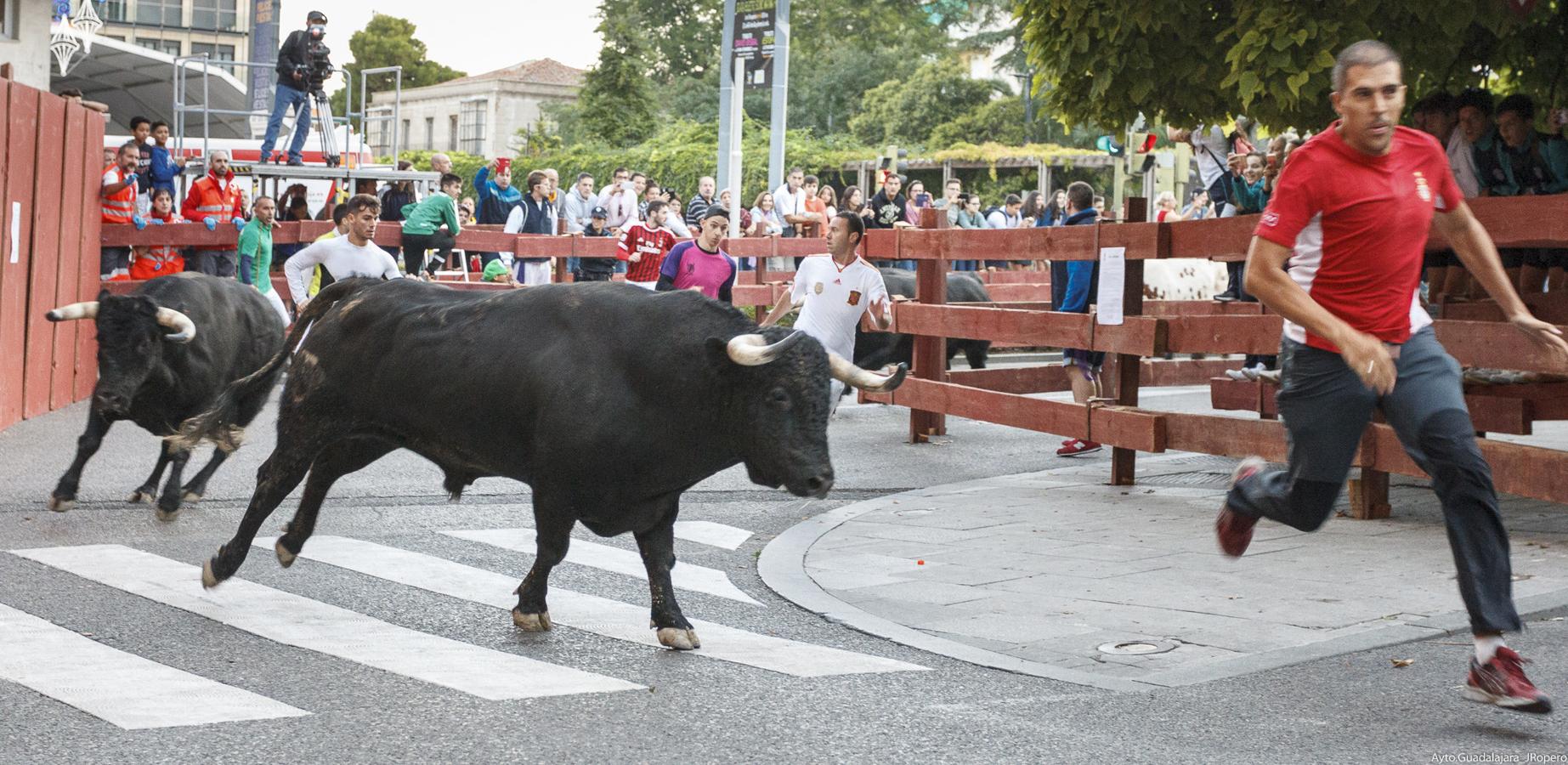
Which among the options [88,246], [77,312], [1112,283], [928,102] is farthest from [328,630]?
[928,102]

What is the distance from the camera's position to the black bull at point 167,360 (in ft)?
31.8

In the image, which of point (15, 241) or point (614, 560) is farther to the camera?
point (15, 241)

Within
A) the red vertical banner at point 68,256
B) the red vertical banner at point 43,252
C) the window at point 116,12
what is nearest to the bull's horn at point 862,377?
the red vertical banner at point 43,252

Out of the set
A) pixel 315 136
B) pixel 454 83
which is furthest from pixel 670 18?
pixel 315 136

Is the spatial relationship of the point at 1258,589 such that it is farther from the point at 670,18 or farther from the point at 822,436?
the point at 670,18

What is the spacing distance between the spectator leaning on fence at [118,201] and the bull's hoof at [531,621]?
496 inches

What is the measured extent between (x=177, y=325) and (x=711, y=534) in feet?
10.8

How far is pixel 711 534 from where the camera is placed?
9.52 metres

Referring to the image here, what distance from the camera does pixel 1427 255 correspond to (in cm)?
1090

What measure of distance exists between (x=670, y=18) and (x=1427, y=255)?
6478 cm

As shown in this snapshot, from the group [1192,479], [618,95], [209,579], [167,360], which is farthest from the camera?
[618,95]

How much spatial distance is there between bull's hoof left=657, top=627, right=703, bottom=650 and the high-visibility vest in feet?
43.6

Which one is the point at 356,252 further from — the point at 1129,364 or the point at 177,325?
the point at 1129,364

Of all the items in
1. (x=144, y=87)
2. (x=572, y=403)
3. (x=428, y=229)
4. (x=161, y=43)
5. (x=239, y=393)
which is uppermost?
(x=161, y=43)
